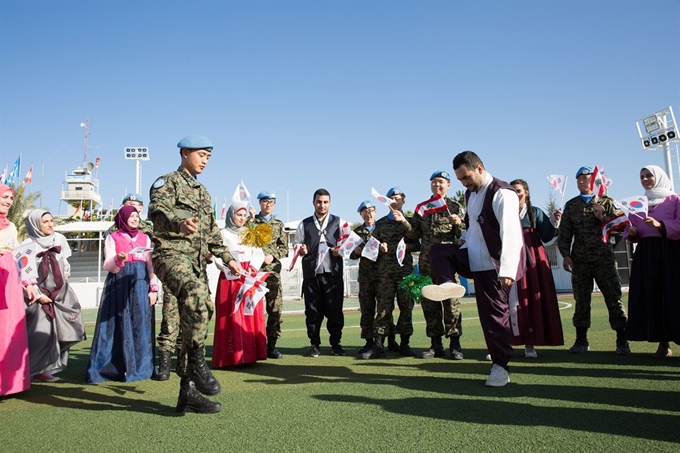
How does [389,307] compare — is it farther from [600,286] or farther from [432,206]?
[600,286]

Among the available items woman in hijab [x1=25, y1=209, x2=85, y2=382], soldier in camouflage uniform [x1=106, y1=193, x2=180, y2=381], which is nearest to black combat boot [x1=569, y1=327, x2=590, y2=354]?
soldier in camouflage uniform [x1=106, y1=193, x2=180, y2=381]

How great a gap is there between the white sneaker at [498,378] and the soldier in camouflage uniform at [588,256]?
2493mm

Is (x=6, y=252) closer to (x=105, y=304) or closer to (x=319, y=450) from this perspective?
(x=105, y=304)

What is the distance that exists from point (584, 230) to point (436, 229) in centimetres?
218

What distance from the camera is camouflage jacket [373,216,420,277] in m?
7.14

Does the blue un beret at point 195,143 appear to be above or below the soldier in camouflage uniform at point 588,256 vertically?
above

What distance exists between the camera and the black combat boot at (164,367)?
577cm

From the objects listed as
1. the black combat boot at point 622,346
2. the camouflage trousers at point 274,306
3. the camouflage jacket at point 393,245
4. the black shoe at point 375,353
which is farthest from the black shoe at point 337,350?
the black combat boot at point 622,346

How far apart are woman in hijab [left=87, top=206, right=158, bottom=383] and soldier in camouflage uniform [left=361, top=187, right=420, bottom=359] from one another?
286 centimetres

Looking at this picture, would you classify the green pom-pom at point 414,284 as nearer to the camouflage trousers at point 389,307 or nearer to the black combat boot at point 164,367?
the camouflage trousers at point 389,307

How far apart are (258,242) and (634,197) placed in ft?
15.8

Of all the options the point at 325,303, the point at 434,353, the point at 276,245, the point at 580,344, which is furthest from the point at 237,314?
the point at 580,344

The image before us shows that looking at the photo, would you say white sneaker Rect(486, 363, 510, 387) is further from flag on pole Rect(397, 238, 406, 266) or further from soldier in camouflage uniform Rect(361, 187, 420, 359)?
flag on pole Rect(397, 238, 406, 266)

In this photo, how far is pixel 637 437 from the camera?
9.79 ft
